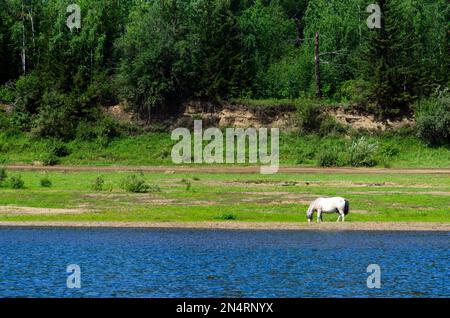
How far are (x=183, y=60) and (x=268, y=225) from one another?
4989cm

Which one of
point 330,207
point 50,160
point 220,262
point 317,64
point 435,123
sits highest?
point 317,64

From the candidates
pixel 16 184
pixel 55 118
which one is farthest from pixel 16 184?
pixel 55 118

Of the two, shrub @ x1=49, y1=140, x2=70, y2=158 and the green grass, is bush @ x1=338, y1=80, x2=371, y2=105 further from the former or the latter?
shrub @ x1=49, y1=140, x2=70, y2=158

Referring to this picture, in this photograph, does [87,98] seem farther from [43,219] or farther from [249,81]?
[43,219]

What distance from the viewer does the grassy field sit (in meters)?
41.5

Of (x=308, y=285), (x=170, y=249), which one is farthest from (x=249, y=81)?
(x=308, y=285)

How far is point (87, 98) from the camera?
86.0m

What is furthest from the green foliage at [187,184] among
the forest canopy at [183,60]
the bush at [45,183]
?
the forest canopy at [183,60]

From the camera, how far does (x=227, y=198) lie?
48.6 m

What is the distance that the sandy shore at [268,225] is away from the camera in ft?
124

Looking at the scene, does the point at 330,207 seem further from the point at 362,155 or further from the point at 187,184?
the point at 362,155

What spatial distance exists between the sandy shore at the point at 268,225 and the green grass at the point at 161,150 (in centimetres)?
3658

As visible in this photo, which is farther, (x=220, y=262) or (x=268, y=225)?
(x=268, y=225)
